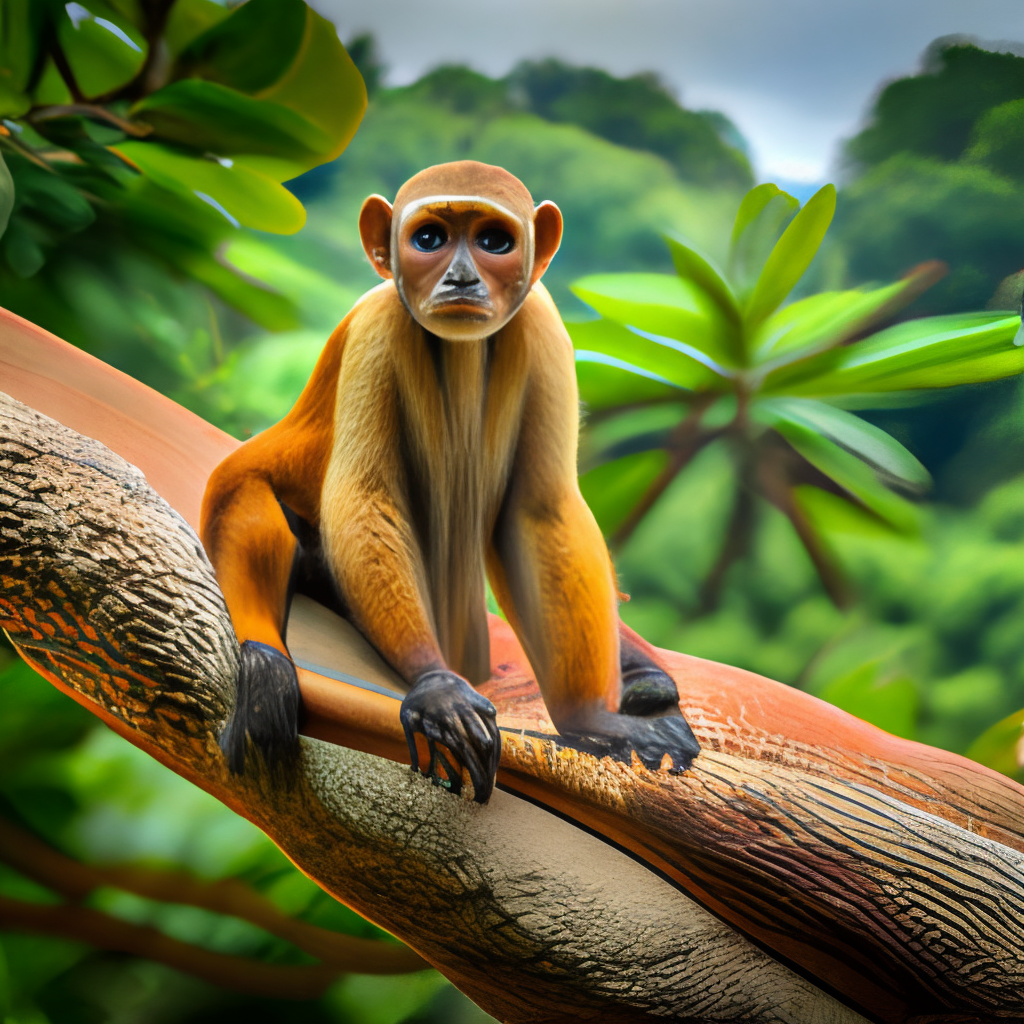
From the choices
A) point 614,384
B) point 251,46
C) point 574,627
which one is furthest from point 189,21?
point 574,627

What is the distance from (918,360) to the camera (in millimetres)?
2646

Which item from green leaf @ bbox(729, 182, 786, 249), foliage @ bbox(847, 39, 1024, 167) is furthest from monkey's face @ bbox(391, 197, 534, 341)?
foliage @ bbox(847, 39, 1024, 167)

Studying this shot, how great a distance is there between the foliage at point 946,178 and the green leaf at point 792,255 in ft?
0.57

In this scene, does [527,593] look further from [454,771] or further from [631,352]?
[631,352]

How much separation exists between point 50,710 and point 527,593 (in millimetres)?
1335

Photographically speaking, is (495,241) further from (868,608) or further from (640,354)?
(868,608)

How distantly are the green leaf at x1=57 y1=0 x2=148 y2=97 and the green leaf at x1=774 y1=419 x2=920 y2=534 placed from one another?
201cm

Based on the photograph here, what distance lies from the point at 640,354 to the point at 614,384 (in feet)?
0.38

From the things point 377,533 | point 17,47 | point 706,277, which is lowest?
point 377,533

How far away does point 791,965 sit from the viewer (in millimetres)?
1231

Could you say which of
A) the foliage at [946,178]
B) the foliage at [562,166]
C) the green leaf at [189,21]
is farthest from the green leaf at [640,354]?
the green leaf at [189,21]

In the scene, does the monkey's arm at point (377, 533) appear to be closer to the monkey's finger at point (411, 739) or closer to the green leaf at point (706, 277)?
the monkey's finger at point (411, 739)

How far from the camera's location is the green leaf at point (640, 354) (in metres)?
2.72

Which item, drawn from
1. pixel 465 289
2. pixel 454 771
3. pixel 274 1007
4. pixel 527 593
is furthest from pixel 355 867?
pixel 274 1007
